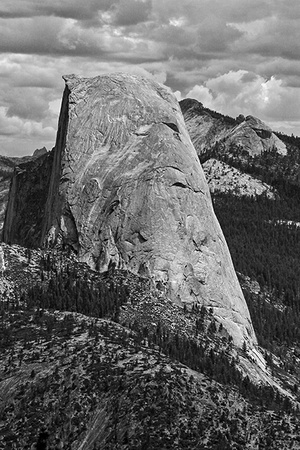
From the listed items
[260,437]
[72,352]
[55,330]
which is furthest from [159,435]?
[55,330]

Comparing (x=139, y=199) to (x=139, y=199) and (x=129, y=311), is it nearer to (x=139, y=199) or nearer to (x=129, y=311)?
(x=139, y=199)

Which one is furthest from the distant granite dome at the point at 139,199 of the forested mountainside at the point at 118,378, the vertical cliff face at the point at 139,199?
the forested mountainside at the point at 118,378

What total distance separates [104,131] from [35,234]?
27774mm

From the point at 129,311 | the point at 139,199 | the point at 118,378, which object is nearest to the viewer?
the point at 118,378

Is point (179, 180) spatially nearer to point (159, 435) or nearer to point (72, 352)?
point (72, 352)

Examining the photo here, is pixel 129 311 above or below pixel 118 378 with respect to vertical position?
above

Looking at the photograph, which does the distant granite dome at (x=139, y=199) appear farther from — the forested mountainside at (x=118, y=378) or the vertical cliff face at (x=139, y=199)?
the forested mountainside at (x=118, y=378)

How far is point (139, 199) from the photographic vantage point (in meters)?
157

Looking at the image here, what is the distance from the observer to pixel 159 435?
302 ft

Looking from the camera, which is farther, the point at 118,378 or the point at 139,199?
the point at 139,199

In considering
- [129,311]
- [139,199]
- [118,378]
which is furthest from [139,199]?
[118,378]

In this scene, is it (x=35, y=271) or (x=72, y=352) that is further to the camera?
(x=35, y=271)

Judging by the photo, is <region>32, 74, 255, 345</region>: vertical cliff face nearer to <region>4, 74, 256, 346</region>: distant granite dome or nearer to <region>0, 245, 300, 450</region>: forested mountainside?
<region>4, 74, 256, 346</region>: distant granite dome

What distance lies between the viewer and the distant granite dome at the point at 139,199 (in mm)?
155375
